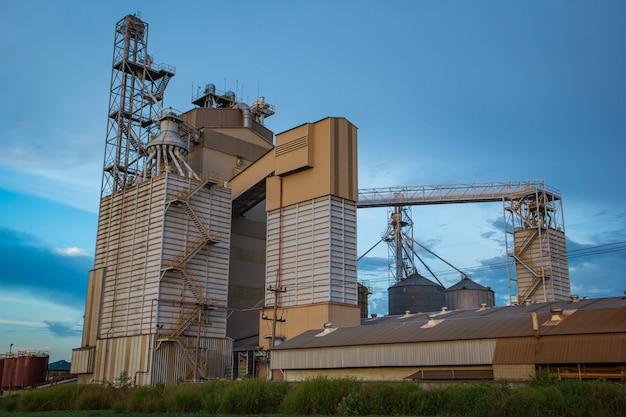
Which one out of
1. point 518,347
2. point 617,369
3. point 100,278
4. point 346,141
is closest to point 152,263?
point 100,278

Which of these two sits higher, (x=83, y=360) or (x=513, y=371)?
(x=83, y=360)

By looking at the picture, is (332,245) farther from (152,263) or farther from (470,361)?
(470,361)

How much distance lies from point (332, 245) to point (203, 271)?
1018cm

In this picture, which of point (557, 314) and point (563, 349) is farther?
point (557, 314)

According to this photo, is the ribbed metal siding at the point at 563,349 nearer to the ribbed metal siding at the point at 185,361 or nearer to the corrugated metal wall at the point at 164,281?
the ribbed metal siding at the point at 185,361

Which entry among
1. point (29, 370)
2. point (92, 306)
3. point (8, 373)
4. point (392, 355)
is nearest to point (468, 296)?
point (392, 355)

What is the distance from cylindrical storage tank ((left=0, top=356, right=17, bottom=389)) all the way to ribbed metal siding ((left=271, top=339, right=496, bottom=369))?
29.8 metres

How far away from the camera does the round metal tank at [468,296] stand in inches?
2345

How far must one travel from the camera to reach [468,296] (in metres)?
59.9

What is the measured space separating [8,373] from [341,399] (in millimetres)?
43090

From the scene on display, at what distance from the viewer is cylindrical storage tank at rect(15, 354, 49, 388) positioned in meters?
55.3

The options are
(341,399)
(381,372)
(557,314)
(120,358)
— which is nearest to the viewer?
(341,399)

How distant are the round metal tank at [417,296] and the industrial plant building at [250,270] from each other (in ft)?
0.45

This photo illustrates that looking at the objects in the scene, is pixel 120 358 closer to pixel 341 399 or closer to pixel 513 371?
pixel 341 399
